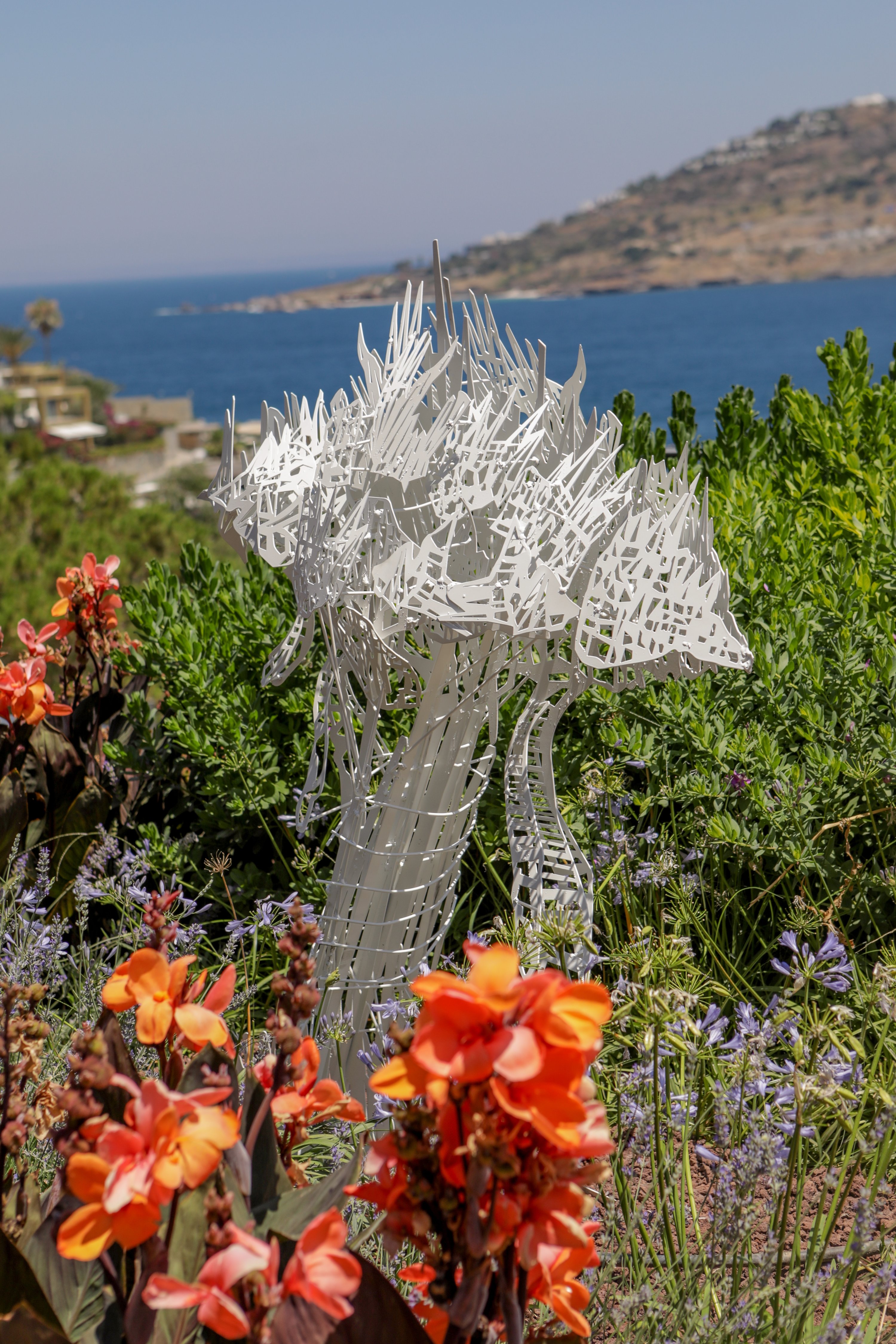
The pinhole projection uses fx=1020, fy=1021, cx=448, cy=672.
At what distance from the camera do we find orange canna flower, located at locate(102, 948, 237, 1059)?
97 centimetres

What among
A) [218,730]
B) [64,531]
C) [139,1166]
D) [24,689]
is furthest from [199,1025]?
[64,531]

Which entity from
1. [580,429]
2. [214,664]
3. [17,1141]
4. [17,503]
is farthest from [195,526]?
[17,1141]

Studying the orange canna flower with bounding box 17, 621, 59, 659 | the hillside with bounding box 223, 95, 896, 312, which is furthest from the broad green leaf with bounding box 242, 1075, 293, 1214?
the hillside with bounding box 223, 95, 896, 312

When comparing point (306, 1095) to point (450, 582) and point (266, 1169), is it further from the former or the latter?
point (450, 582)

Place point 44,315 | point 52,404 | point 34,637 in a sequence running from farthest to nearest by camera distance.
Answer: point 44,315 < point 52,404 < point 34,637

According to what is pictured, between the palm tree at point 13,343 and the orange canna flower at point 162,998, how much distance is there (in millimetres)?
75178

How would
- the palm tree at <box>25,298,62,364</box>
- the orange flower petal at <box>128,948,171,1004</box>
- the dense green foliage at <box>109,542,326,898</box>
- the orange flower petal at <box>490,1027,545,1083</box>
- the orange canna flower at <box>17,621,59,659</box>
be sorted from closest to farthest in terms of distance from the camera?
the orange flower petal at <box>490,1027,545,1083</box>
the orange flower petal at <box>128,948,171,1004</box>
the orange canna flower at <box>17,621,59,659</box>
the dense green foliage at <box>109,542,326,898</box>
the palm tree at <box>25,298,62,364</box>

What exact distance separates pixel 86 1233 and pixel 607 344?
82.4 m

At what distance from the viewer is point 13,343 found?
67500 millimetres

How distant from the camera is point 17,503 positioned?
9.55 meters

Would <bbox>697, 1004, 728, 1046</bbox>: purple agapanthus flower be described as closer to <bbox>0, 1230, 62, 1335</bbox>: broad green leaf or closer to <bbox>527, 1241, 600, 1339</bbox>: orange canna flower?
<bbox>527, 1241, 600, 1339</bbox>: orange canna flower

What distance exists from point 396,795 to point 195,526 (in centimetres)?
844

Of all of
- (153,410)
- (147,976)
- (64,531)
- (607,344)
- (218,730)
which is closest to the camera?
(147,976)

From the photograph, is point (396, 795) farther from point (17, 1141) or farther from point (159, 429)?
point (159, 429)
